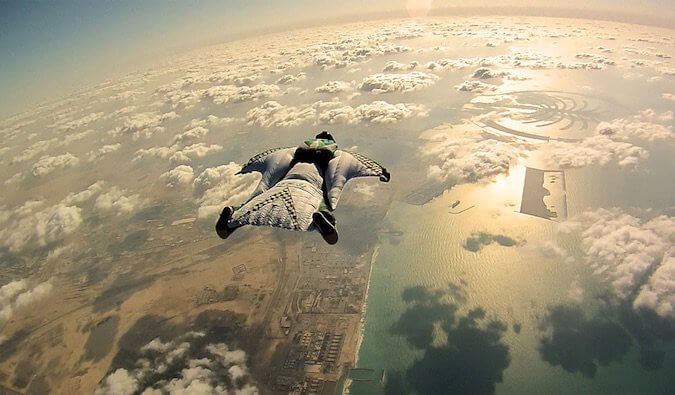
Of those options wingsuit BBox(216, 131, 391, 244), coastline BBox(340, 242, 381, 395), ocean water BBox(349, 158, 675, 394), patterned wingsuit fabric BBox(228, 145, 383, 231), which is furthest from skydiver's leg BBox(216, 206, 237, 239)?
ocean water BBox(349, 158, 675, 394)

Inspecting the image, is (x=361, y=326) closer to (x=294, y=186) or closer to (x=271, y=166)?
(x=271, y=166)

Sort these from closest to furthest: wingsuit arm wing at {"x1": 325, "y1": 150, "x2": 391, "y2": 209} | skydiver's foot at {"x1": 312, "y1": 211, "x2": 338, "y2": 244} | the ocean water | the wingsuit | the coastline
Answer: skydiver's foot at {"x1": 312, "y1": 211, "x2": 338, "y2": 244}
the wingsuit
wingsuit arm wing at {"x1": 325, "y1": 150, "x2": 391, "y2": 209}
the coastline
the ocean water

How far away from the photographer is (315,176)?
14.8m

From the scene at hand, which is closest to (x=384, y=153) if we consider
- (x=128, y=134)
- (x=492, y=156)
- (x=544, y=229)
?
(x=492, y=156)

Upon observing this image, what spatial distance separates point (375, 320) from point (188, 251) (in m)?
53.4

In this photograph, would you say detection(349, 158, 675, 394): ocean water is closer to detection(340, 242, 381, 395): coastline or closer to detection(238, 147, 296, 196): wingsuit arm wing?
detection(340, 242, 381, 395): coastline

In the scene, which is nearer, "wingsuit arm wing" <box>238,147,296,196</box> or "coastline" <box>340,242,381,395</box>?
"wingsuit arm wing" <box>238,147,296,196</box>

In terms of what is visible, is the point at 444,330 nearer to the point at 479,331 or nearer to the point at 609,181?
the point at 479,331

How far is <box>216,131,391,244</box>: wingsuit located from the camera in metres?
11.3

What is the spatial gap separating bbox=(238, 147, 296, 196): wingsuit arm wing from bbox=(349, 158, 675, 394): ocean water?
45.5 meters

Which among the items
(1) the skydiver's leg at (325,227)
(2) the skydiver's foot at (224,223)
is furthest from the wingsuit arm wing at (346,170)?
(2) the skydiver's foot at (224,223)

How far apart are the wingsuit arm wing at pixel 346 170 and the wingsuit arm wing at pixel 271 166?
2.30 metres

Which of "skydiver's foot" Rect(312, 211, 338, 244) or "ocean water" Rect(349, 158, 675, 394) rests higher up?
"skydiver's foot" Rect(312, 211, 338, 244)

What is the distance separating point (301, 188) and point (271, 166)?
13.2 ft
